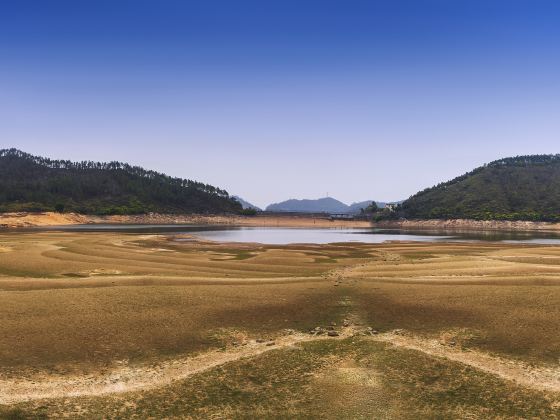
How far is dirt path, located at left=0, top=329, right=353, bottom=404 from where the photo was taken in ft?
56.5

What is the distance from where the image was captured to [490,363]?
68.3 ft

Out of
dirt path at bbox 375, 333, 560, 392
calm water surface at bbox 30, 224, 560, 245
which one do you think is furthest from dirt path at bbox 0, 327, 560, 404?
calm water surface at bbox 30, 224, 560, 245

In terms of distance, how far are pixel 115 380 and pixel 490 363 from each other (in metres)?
18.0

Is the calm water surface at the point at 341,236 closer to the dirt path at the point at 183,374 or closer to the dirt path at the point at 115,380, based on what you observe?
the dirt path at the point at 183,374

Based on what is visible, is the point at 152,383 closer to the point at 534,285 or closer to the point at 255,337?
the point at 255,337

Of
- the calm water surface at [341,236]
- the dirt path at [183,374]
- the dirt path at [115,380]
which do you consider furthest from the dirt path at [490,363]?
the calm water surface at [341,236]

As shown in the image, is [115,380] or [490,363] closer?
[115,380]

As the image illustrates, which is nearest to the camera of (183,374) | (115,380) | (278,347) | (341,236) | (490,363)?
(115,380)

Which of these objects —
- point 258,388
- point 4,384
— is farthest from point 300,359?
point 4,384

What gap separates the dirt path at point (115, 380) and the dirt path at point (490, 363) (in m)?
8.72

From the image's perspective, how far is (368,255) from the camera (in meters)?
67.9

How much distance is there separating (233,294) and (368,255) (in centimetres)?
3919

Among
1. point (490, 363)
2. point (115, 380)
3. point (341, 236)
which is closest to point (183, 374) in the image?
point (115, 380)

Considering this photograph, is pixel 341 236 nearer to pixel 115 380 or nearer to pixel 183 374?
pixel 183 374
